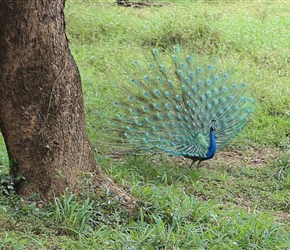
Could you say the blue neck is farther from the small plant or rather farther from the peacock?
the small plant

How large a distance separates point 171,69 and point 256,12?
15.6ft

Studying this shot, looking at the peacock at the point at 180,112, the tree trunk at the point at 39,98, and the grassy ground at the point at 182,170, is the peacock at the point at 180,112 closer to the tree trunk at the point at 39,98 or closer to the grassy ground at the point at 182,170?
the grassy ground at the point at 182,170

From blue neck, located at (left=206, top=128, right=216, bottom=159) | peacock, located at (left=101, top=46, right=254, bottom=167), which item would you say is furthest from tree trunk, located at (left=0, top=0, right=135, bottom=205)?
blue neck, located at (left=206, top=128, right=216, bottom=159)

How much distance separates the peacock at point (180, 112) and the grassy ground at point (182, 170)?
0.21 m

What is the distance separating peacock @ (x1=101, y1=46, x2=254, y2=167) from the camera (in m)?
5.32

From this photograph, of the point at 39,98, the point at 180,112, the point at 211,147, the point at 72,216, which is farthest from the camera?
the point at 180,112

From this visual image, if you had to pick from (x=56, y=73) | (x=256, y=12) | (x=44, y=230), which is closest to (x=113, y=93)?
(x=56, y=73)

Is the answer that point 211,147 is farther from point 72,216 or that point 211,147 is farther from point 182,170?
point 72,216

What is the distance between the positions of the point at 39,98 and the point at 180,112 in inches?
71.0

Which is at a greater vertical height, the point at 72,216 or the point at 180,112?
the point at 180,112

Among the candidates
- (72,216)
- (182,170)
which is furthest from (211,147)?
(72,216)

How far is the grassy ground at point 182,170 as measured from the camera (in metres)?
3.77

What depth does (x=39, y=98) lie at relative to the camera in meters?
3.93

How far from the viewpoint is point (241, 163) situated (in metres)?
5.71
